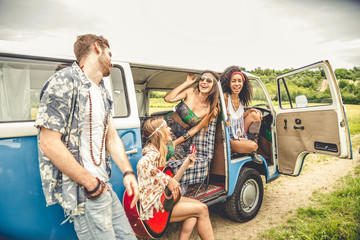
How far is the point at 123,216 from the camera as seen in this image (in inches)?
61.1

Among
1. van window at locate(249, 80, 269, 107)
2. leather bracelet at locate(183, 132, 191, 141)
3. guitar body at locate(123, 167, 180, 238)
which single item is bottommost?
guitar body at locate(123, 167, 180, 238)

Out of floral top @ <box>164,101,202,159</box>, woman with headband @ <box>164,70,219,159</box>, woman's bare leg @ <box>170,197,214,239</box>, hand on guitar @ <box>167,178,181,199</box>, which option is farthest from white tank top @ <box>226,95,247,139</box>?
hand on guitar @ <box>167,178,181,199</box>

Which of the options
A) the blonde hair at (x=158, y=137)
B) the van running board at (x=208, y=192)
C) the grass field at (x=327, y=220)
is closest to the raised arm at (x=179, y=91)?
the blonde hair at (x=158, y=137)

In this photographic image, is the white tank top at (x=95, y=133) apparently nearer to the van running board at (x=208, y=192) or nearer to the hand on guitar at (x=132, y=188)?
the hand on guitar at (x=132, y=188)

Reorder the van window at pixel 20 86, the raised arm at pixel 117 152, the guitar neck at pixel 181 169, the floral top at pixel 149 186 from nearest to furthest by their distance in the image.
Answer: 1. the raised arm at pixel 117 152
2. the van window at pixel 20 86
3. the floral top at pixel 149 186
4. the guitar neck at pixel 181 169

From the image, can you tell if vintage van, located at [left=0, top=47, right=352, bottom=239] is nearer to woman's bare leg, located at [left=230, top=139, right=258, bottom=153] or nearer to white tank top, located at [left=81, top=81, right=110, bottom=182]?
woman's bare leg, located at [left=230, top=139, right=258, bottom=153]

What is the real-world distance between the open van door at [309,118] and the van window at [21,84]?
324 cm

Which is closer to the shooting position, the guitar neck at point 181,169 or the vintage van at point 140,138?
the vintage van at point 140,138

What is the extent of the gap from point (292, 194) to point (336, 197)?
0.72 metres

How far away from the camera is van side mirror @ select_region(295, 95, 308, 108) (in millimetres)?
3559

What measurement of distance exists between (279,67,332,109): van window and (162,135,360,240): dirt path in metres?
1.71

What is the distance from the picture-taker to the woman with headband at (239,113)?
3.37 m

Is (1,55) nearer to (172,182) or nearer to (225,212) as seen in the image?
(172,182)

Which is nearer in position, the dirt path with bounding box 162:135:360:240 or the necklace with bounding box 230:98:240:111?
the dirt path with bounding box 162:135:360:240
